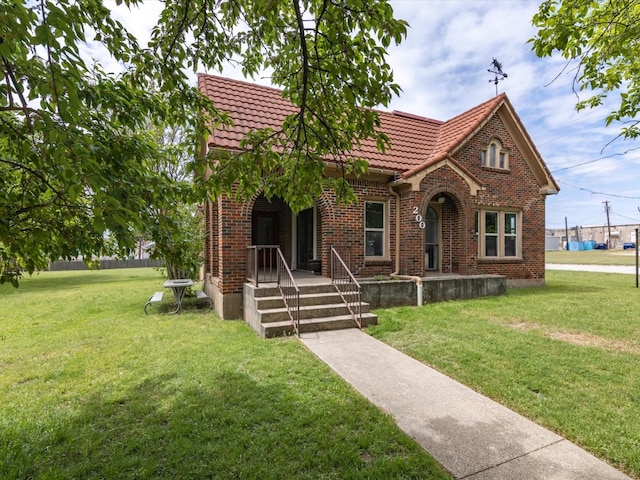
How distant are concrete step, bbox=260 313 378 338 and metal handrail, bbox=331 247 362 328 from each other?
0.55 ft

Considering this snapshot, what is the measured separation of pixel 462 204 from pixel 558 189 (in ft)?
16.9

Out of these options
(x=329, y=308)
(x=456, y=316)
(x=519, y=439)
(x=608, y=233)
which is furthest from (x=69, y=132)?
(x=608, y=233)

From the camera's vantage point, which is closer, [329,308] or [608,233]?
[329,308]

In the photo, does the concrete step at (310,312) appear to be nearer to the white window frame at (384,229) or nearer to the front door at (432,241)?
the white window frame at (384,229)

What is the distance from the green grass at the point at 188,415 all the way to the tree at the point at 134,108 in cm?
168

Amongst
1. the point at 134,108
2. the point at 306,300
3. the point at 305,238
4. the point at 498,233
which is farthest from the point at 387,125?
the point at 134,108

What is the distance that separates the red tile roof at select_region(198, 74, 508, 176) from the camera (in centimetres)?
906

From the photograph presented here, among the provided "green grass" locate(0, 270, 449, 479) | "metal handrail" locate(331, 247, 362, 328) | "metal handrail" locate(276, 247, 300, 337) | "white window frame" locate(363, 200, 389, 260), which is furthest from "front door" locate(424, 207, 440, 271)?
"green grass" locate(0, 270, 449, 479)

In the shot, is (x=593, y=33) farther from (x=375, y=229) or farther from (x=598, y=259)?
(x=598, y=259)

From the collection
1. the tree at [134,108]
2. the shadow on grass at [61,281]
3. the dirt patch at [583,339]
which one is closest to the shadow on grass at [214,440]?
the tree at [134,108]

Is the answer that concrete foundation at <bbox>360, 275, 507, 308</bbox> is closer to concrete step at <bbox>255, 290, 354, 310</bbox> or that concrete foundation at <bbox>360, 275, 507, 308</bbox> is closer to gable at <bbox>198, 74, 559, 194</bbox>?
concrete step at <bbox>255, 290, 354, 310</bbox>

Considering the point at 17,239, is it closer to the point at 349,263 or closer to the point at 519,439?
the point at 519,439

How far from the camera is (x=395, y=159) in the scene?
1027cm

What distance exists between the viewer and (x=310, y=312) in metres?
6.75
